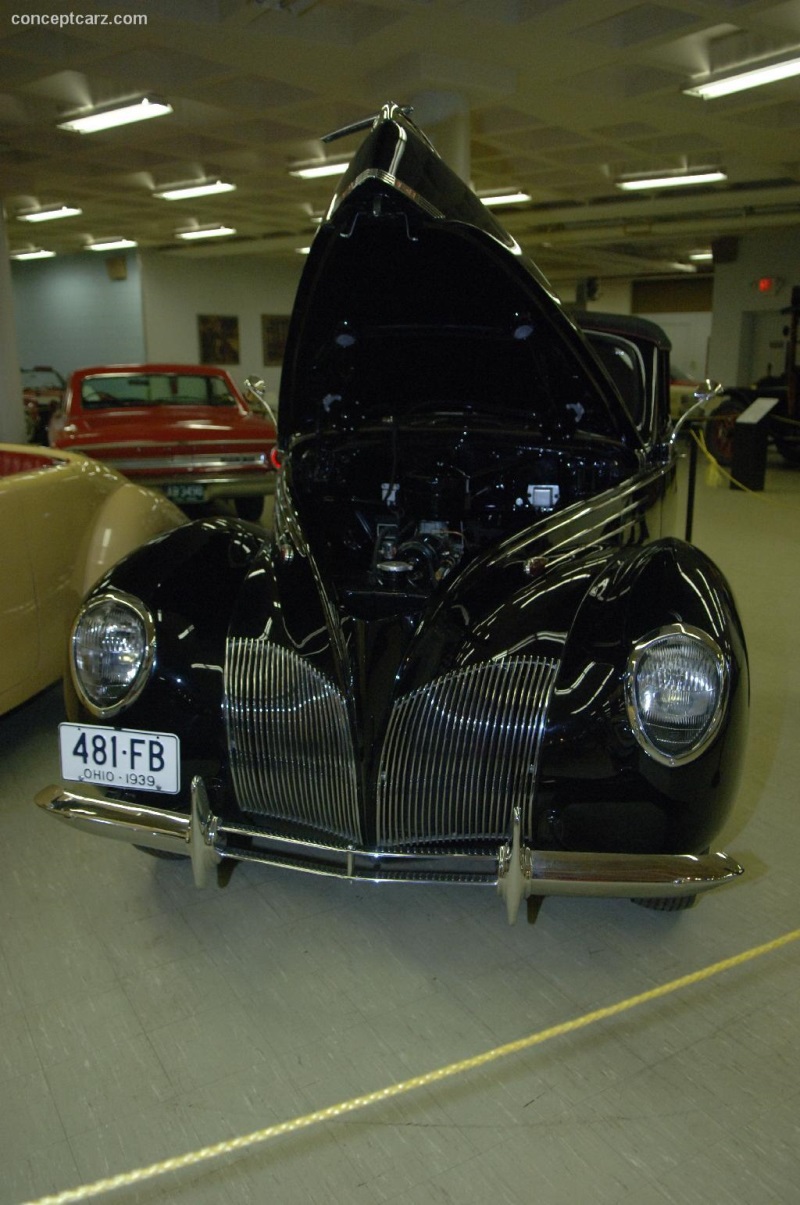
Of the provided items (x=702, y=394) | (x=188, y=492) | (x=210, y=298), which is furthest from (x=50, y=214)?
(x=702, y=394)

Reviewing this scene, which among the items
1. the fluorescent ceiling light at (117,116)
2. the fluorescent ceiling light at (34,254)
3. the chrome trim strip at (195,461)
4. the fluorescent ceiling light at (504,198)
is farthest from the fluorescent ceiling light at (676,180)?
the fluorescent ceiling light at (34,254)

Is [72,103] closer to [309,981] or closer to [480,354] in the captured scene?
[480,354]

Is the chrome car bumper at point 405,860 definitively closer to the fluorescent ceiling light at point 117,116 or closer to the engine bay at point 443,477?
the engine bay at point 443,477

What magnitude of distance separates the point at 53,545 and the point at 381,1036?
221 centimetres

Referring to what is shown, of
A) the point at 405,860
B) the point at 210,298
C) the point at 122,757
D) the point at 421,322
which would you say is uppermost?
the point at 210,298

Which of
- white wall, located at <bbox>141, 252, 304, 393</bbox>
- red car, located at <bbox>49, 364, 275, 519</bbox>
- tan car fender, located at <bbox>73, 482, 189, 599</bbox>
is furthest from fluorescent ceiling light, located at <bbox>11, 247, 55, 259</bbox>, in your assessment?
tan car fender, located at <bbox>73, 482, 189, 599</bbox>

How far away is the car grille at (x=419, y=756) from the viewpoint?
6.58 feet

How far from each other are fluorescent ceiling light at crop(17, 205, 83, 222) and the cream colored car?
1142 centimetres

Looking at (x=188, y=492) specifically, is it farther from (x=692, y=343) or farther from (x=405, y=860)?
(x=692, y=343)

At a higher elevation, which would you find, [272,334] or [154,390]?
[272,334]

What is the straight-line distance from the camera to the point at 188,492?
6.73 m

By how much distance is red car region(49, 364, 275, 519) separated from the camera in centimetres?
663

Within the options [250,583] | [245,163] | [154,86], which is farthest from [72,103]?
[250,583]

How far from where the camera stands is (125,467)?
657cm
